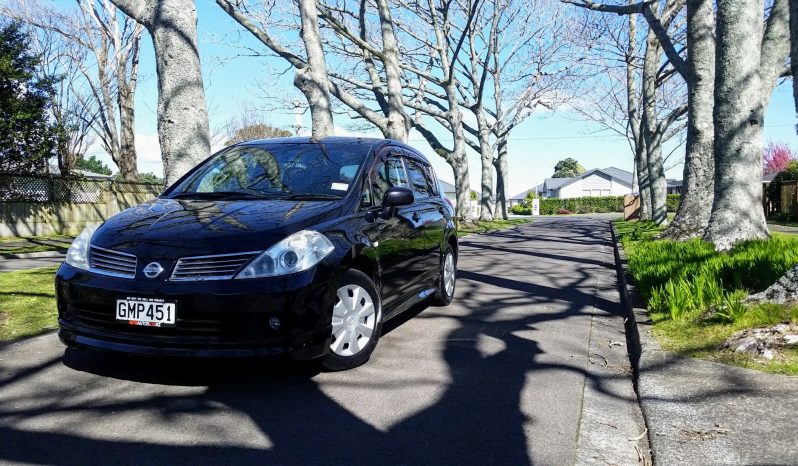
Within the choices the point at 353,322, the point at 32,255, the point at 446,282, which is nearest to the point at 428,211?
the point at 446,282

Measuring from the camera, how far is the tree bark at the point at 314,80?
39.2ft

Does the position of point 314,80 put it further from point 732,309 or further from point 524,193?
point 524,193

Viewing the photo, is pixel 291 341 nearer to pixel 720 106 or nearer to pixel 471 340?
pixel 471 340

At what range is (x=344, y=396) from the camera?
3498mm

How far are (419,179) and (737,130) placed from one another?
493cm

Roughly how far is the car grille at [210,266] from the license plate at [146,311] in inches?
6.9

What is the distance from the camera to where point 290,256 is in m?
3.51

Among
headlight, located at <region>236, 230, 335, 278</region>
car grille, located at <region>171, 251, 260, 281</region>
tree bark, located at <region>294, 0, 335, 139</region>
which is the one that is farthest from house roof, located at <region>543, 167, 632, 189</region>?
car grille, located at <region>171, 251, 260, 281</region>

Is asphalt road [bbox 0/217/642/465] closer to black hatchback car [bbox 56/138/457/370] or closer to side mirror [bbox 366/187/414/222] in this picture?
black hatchback car [bbox 56/138/457/370]

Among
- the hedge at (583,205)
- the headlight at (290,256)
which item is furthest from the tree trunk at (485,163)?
the hedge at (583,205)

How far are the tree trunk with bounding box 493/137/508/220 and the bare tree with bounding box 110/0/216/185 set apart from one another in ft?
91.6

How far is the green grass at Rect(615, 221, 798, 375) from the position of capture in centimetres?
400

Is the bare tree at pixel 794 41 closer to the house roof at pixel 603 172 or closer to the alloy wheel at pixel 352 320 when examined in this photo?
the alloy wheel at pixel 352 320

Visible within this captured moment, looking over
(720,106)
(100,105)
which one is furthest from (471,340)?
(100,105)
